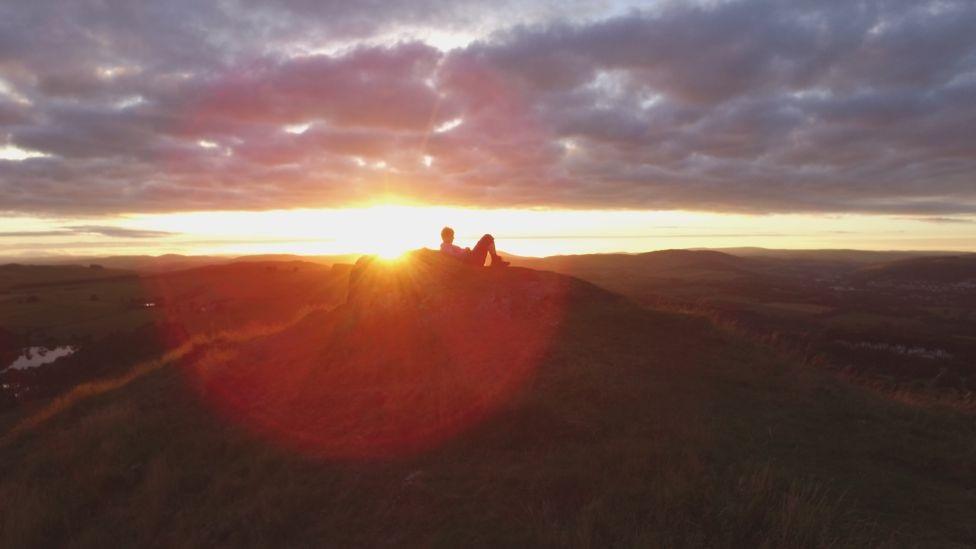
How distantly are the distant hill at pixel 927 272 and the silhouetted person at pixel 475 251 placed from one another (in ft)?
561

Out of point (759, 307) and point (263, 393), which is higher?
point (263, 393)

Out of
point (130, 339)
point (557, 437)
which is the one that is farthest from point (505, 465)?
point (130, 339)

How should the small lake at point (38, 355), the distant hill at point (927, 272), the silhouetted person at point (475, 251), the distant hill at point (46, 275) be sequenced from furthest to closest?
1. the distant hill at point (927, 272)
2. the distant hill at point (46, 275)
3. the small lake at point (38, 355)
4. the silhouetted person at point (475, 251)

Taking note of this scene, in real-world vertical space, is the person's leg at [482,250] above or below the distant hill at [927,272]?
above

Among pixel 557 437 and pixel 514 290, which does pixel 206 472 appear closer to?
pixel 557 437

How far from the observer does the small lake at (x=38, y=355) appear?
4096cm

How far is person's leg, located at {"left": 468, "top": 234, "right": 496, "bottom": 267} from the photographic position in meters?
17.0

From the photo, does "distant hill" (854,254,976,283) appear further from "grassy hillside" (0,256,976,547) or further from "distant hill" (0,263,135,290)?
"distant hill" (0,263,135,290)

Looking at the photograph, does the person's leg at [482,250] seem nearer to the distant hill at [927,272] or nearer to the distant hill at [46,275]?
the distant hill at [46,275]

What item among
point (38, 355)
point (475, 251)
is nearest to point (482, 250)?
point (475, 251)

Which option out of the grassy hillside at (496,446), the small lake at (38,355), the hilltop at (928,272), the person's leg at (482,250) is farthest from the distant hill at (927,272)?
the grassy hillside at (496,446)

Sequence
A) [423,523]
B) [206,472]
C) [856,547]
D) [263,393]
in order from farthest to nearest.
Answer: [263,393], [206,472], [423,523], [856,547]

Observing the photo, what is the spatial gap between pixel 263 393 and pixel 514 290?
6.22m

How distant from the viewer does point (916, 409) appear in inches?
392
